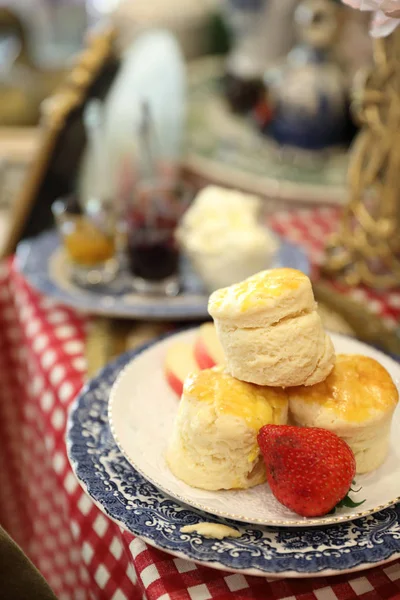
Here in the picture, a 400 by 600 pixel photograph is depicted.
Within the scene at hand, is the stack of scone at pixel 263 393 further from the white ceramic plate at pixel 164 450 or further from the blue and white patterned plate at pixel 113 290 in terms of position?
the blue and white patterned plate at pixel 113 290

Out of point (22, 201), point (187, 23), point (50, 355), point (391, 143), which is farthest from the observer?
point (187, 23)

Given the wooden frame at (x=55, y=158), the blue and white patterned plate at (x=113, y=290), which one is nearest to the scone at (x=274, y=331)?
the blue and white patterned plate at (x=113, y=290)

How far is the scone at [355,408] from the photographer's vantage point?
70cm

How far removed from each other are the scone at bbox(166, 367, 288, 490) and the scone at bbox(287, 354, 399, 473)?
0.10ft

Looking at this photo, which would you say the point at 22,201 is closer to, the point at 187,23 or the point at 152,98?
the point at 152,98

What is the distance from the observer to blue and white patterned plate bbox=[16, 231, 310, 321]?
1183 millimetres

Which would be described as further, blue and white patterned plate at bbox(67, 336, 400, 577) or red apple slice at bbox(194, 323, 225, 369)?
red apple slice at bbox(194, 323, 225, 369)

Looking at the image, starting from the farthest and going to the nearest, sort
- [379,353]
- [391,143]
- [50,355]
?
[391,143], [50,355], [379,353]

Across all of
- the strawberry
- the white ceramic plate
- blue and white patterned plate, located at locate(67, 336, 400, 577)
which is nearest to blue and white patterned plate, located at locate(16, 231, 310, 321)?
the white ceramic plate

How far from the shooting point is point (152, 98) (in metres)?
2.08

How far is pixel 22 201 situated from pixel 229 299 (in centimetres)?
121

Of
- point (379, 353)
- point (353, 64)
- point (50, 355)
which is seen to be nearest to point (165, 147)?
point (353, 64)

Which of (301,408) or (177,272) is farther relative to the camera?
(177,272)

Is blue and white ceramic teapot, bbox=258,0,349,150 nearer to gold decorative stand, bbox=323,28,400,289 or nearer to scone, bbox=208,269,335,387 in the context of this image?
gold decorative stand, bbox=323,28,400,289
